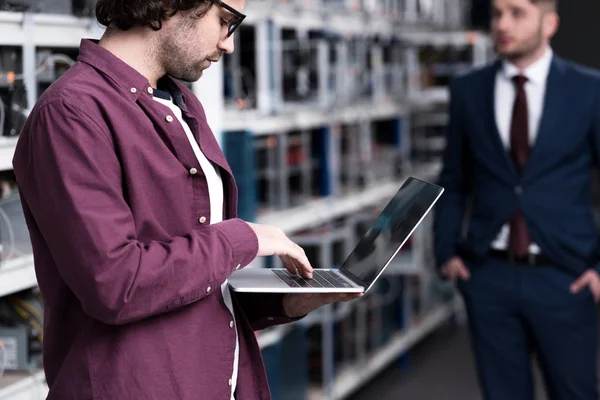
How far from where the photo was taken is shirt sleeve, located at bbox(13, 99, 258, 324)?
1.31m

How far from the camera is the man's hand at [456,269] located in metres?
3.27

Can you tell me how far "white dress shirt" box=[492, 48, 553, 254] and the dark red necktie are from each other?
0.07 ft

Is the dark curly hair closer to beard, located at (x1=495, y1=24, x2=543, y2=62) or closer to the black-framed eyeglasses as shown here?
the black-framed eyeglasses

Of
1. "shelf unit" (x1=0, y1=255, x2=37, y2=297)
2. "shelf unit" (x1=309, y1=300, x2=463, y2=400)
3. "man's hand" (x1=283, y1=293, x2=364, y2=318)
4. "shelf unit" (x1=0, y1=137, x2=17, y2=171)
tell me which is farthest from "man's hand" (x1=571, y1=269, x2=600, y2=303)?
"shelf unit" (x1=0, y1=137, x2=17, y2=171)

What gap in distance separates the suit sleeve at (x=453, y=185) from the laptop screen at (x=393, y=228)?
146cm

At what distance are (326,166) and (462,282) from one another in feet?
4.23

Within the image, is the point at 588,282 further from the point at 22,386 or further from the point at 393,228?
the point at 22,386

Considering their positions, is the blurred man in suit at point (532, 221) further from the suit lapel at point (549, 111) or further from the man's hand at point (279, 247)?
the man's hand at point (279, 247)

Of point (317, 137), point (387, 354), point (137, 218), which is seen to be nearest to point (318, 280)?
point (137, 218)

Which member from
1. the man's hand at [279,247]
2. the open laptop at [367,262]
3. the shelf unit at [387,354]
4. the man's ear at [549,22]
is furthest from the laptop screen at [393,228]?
the shelf unit at [387,354]

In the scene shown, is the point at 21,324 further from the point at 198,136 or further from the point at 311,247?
the point at 311,247

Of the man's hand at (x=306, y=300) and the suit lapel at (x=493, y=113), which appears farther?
the suit lapel at (x=493, y=113)

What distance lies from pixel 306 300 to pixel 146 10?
0.61 meters

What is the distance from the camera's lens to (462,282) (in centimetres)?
329
